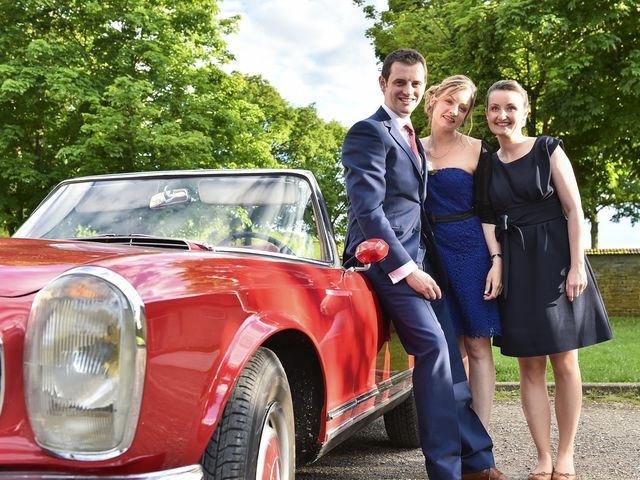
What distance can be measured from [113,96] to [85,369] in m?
17.7

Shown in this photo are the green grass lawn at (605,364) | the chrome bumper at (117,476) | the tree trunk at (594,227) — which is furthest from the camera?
the tree trunk at (594,227)

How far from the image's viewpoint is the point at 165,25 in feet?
68.5

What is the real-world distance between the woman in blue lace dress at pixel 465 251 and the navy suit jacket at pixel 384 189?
301mm

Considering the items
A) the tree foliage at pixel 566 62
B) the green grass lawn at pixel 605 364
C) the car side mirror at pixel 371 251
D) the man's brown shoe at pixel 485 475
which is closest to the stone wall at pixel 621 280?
the tree foliage at pixel 566 62

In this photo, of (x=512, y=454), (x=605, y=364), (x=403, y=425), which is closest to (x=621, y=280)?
(x=605, y=364)

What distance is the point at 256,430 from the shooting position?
2.17 metres

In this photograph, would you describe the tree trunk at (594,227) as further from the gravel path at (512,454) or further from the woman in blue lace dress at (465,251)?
the woman in blue lace dress at (465,251)

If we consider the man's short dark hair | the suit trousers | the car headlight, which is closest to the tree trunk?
the man's short dark hair

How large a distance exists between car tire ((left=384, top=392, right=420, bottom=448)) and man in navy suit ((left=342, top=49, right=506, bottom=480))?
122cm

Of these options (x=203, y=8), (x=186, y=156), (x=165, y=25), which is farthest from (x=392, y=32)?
(x=186, y=156)

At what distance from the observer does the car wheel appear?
2068 millimetres

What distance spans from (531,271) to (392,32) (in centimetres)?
2217

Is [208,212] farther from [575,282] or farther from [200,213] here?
[575,282]

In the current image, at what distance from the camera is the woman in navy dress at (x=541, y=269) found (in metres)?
3.92
